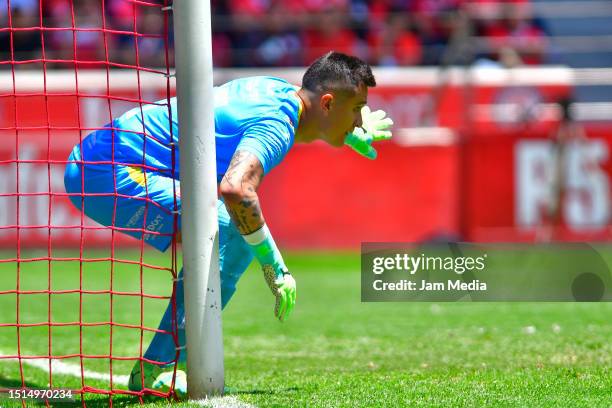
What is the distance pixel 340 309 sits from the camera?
965 cm

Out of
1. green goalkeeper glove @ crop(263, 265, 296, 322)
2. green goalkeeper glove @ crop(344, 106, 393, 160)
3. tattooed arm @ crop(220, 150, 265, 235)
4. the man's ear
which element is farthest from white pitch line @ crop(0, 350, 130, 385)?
the man's ear

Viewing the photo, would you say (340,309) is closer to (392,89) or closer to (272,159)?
(272,159)

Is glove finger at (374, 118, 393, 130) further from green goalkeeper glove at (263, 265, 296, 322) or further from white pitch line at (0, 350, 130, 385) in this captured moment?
white pitch line at (0, 350, 130, 385)

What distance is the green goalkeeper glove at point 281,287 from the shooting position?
480 centimetres

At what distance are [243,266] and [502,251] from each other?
374 inches

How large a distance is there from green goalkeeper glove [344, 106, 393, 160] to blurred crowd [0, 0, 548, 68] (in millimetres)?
9517

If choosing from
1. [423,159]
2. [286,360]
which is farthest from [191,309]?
[423,159]

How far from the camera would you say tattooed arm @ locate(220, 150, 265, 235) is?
4516 mm

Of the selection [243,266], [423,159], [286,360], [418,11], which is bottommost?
[286,360]

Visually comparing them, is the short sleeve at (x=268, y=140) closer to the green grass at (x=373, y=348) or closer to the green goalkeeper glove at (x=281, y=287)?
the green goalkeeper glove at (x=281, y=287)

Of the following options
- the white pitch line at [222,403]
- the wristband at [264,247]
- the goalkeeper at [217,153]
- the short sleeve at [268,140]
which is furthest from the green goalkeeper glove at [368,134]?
the white pitch line at [222,403]

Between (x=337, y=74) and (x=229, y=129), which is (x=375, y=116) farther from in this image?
(x=229, y=129)

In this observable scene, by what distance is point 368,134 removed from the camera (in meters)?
5.95

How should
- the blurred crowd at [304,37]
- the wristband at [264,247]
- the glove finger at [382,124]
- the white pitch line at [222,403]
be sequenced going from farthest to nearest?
the blurred crowd at [304,37]
the glove finger at [382,124]
the wristband at [264,247]
the white pitch line at [222,403]
